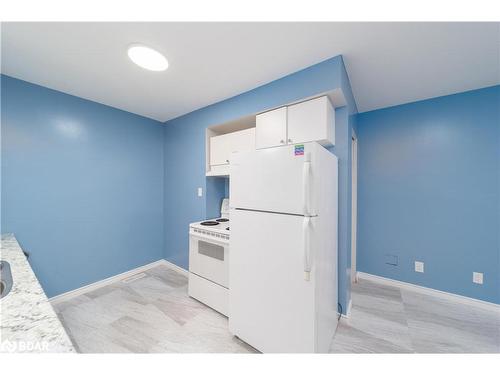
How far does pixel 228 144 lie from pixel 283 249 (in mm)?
1535

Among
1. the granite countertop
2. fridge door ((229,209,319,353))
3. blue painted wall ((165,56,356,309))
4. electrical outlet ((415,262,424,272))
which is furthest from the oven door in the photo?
electrical outlet ((415,262,424,272))

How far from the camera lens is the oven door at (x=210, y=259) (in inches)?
72.3

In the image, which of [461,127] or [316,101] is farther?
[461,127]

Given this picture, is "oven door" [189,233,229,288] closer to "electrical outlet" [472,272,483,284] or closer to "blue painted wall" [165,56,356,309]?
"blue painted wall" [165,56,356,309]

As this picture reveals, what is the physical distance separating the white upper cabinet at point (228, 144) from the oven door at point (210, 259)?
985 mm

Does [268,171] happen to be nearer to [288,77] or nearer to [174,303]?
[288,77]

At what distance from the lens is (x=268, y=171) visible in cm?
132

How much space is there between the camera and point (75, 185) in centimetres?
223

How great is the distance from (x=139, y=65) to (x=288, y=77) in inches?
55.0

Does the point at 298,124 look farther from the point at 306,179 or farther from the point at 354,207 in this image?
the point at 354,207

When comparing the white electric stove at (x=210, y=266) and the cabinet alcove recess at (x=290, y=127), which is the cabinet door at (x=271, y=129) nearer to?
the cabinet alcove recess at (x=290, y=127)

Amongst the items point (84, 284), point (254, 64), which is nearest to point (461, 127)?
point (254, 64)

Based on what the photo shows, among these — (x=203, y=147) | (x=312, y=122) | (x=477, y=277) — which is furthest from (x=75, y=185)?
(x=477, y=277)

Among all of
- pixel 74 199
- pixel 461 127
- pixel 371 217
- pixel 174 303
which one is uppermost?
pixel 461 127
